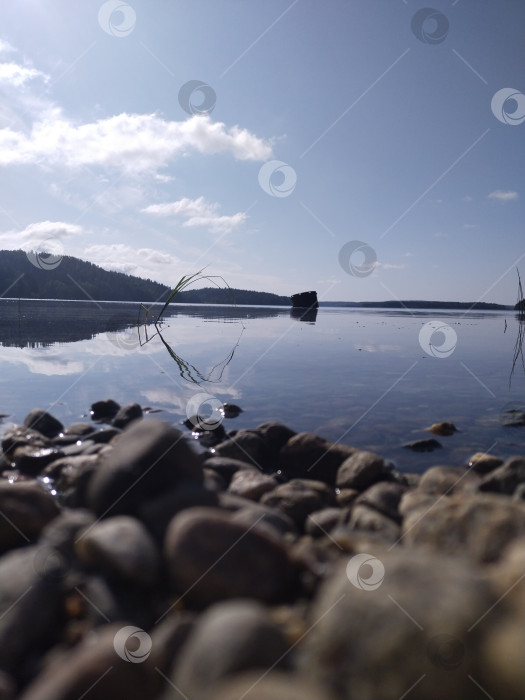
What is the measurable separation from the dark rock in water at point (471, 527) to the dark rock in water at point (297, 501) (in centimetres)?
90

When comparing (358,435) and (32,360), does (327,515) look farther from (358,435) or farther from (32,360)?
(32,360)

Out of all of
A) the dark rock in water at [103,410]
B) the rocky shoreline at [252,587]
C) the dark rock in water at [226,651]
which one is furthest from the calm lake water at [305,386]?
the dark rock in water at [226,651]

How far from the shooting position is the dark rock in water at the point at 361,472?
4.36m

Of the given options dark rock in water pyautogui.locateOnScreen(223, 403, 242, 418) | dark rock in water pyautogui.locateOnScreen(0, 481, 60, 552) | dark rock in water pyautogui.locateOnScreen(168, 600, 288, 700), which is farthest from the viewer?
dark rock in water pyautogui.locateOnScreen(223, 403, 242, 418)

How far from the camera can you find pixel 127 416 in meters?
6.14

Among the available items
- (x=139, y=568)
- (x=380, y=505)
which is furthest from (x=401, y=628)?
(x=380, y=505)

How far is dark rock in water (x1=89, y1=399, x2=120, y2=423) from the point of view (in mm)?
6695

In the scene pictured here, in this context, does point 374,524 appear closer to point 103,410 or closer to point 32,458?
point 32,458

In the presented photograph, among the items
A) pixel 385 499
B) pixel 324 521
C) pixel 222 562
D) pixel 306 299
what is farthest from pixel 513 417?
pixel 306 299

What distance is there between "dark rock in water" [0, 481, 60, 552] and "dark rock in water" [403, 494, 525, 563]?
95.5 inches

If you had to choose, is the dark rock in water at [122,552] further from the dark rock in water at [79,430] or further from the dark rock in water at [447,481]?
the dark rock in water at [79,430]

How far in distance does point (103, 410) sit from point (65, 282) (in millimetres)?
87400

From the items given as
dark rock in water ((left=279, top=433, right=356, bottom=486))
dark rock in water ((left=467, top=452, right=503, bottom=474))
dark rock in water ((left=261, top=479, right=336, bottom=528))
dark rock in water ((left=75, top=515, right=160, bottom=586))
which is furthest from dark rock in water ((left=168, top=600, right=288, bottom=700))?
dark rock in water ((left=467, top=452, right=503, bottom=474))

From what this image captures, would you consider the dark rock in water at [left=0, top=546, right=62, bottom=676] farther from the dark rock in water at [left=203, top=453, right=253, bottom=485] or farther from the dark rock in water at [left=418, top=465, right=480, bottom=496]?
the dark rock in water at [left=418, top=465, right=480, bottom=496]
